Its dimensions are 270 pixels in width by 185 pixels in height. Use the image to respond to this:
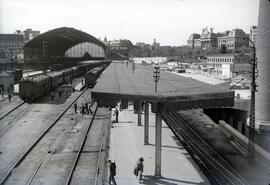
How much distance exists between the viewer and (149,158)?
69.2ft

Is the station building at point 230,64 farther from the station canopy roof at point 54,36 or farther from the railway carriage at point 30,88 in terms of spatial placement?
the station canopy roof at point 54,36

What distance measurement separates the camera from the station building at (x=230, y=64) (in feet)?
249

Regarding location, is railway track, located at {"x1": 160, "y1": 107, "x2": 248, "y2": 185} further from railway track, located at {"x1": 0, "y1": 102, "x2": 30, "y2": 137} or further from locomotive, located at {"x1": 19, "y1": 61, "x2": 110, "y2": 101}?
locomotive, located at {"x1": 19, "y1": 61, "x2": 110, "y2": 101}

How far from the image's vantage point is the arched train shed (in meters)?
101

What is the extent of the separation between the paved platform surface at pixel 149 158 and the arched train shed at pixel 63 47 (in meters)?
61.6

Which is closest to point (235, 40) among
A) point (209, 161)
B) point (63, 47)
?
point (63, 47)

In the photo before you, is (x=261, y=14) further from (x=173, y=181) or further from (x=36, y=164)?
(x=36, y=164)

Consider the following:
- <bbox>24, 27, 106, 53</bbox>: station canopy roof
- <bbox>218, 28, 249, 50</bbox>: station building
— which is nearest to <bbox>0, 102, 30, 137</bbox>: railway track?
<bbox>24, 27, 106, 53</bbox>: station canopy roof

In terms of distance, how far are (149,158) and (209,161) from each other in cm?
429

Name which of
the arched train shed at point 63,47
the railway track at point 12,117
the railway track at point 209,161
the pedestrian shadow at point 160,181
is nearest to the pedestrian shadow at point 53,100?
the railway track at point 12,117

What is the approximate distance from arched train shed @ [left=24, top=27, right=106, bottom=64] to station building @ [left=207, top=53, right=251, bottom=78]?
125 feet

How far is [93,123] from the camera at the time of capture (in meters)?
34.6

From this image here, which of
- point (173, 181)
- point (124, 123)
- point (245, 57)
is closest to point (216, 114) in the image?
point (124, 123)

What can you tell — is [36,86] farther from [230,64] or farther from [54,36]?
[54,36]
